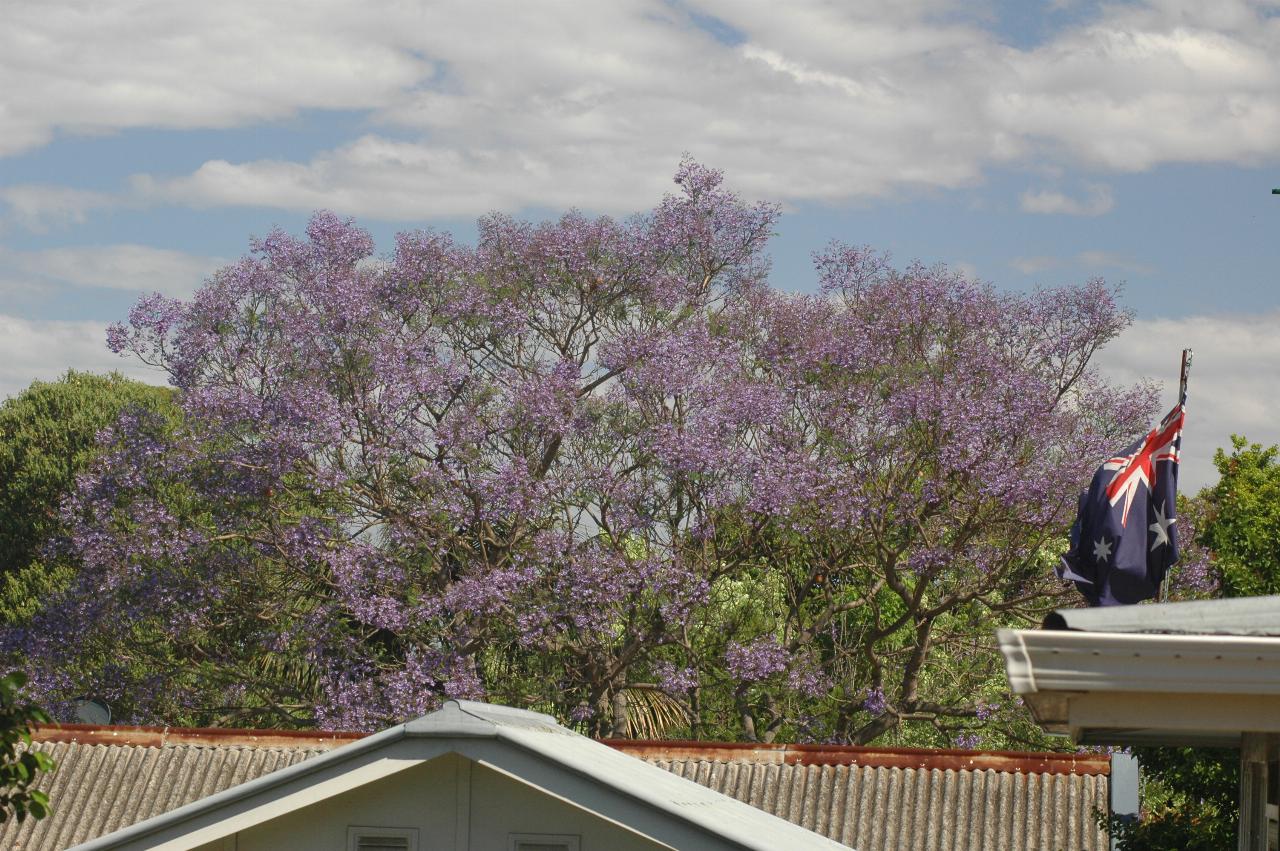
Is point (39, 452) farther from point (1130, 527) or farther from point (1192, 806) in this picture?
point (1130, 527)

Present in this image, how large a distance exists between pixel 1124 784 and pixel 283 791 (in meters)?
9.95

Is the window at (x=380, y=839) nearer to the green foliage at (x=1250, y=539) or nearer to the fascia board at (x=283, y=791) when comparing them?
the fascia board at (x=283, y=791)

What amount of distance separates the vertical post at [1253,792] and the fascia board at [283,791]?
162 inches

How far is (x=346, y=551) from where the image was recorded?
908 inches

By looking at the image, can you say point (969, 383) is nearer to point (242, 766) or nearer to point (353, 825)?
point (242, 766)

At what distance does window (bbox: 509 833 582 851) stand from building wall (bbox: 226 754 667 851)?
0.09 ft

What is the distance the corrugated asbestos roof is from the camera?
16078 millimetres

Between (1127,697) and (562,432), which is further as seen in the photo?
(562,432)

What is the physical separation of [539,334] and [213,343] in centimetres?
531

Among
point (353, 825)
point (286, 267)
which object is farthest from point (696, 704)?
point (353, 825)

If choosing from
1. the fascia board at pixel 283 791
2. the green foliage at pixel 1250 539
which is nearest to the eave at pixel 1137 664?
the fascia board at pixel 283 791

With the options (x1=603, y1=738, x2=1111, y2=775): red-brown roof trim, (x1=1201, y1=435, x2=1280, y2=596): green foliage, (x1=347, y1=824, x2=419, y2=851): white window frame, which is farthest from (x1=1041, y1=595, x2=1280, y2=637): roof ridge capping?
(x1=603, y1=738, x2=1111, y2=775): red-brown roof trim

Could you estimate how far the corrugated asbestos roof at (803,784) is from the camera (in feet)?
52.7

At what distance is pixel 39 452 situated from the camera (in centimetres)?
3922
